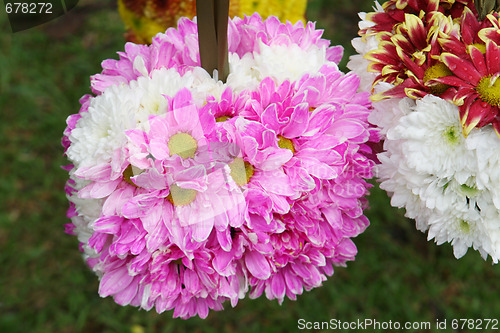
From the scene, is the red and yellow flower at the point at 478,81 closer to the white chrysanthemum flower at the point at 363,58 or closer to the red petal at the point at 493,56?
the red petal at the point at 493,56

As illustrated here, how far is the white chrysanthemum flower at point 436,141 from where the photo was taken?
0.60 meters

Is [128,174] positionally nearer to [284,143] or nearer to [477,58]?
[284,143]

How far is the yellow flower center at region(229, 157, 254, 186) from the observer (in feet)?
2.07

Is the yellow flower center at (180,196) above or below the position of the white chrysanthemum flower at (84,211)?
above

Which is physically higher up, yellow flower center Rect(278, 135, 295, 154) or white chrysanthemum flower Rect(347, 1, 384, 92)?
white chrysanthemum flower Rect(347, 1, 384, 92)

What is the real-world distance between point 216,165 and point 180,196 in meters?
0.06

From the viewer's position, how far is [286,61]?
0.69 meters

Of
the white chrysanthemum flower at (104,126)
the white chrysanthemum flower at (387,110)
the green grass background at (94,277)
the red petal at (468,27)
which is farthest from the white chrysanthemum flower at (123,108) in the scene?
the green grass background at (94,277)

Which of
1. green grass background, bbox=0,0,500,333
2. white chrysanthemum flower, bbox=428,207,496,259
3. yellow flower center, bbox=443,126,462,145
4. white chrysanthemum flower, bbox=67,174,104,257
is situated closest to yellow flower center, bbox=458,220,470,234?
white chrysanthemum flower, bbox=428,207,496,259

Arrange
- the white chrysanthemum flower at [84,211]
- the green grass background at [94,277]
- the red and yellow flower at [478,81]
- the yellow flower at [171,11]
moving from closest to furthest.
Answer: the red and yellow flower at [478,81], the white chrysanthemum flower at [84,211], the yellow flower at [171,11], the green grass background at [94,277]

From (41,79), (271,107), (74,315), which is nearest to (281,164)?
(271,107)

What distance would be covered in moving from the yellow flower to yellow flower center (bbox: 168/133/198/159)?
41cm

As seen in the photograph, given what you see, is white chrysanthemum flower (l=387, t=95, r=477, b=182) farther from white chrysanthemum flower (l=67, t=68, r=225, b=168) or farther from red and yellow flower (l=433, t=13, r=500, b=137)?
white chrysanthemum flower (l=67, t=68, r=225, b=168)

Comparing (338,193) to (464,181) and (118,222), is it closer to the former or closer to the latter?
(464,181)
